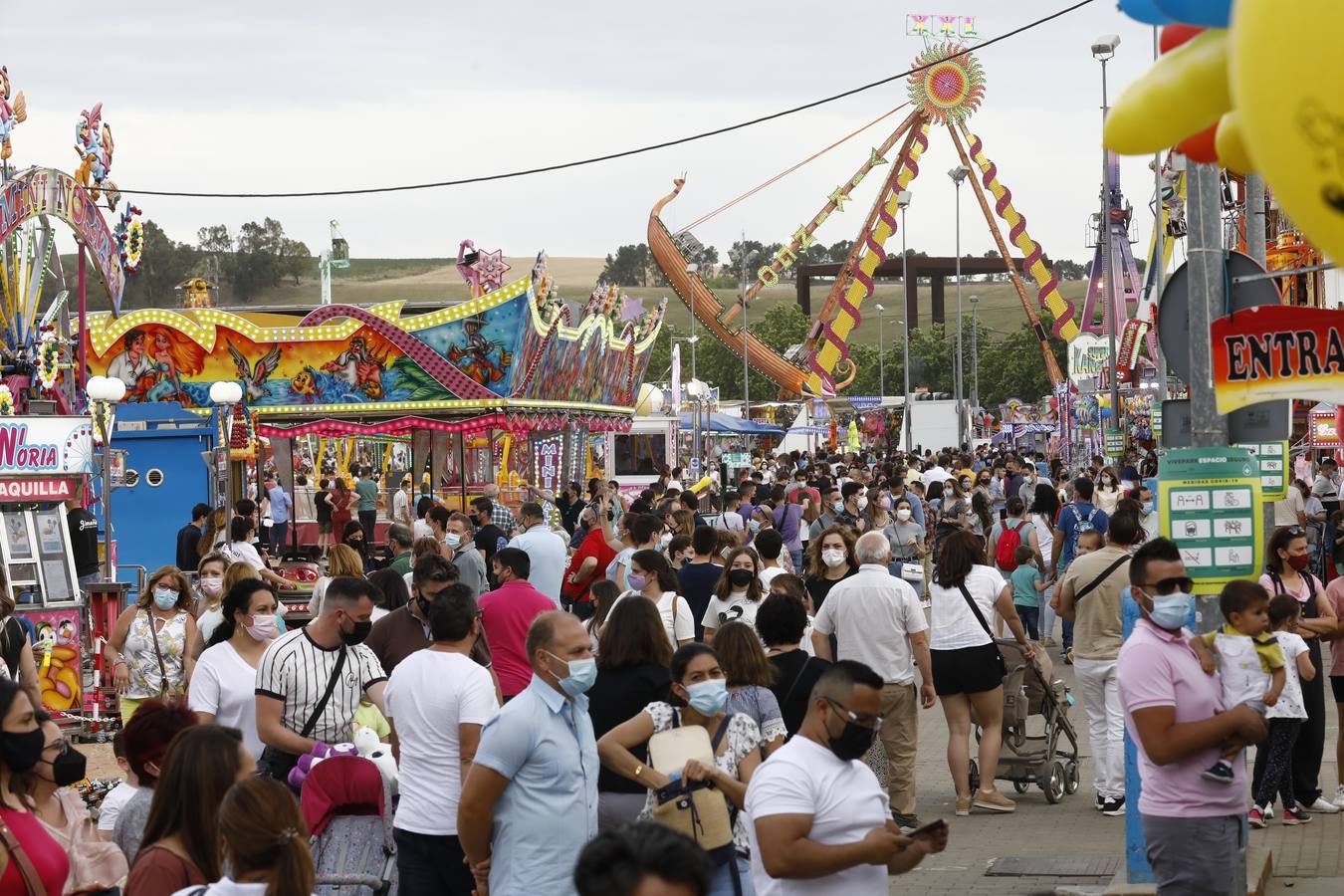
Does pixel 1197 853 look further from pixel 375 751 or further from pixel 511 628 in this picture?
pixel 511 628

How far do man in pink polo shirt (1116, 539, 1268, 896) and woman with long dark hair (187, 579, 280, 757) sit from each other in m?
3.34

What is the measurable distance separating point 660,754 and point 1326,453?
2295cm

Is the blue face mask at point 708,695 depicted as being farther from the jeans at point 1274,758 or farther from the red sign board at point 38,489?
the red sign board at point 38,489

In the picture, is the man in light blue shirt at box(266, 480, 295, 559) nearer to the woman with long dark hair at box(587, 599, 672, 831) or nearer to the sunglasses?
the woman with long dark hair at box(587, 599, 672, 831)

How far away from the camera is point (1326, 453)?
2669 cm

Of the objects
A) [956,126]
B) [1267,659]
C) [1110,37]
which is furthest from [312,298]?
[1267,659]

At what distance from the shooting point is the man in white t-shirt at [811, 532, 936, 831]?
9625 mm

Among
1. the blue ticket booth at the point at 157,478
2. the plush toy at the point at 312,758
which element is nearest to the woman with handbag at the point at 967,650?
the plush toy at the point at 312,758

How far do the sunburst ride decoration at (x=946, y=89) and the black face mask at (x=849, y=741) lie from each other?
60307mm

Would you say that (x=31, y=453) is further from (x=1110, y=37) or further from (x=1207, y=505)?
(x=1110, y=37)

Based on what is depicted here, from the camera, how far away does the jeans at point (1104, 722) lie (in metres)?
10.1

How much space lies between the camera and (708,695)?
19.8 feet

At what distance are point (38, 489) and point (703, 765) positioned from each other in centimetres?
1039

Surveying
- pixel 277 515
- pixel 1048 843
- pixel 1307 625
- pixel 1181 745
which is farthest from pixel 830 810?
pixel 277 515
